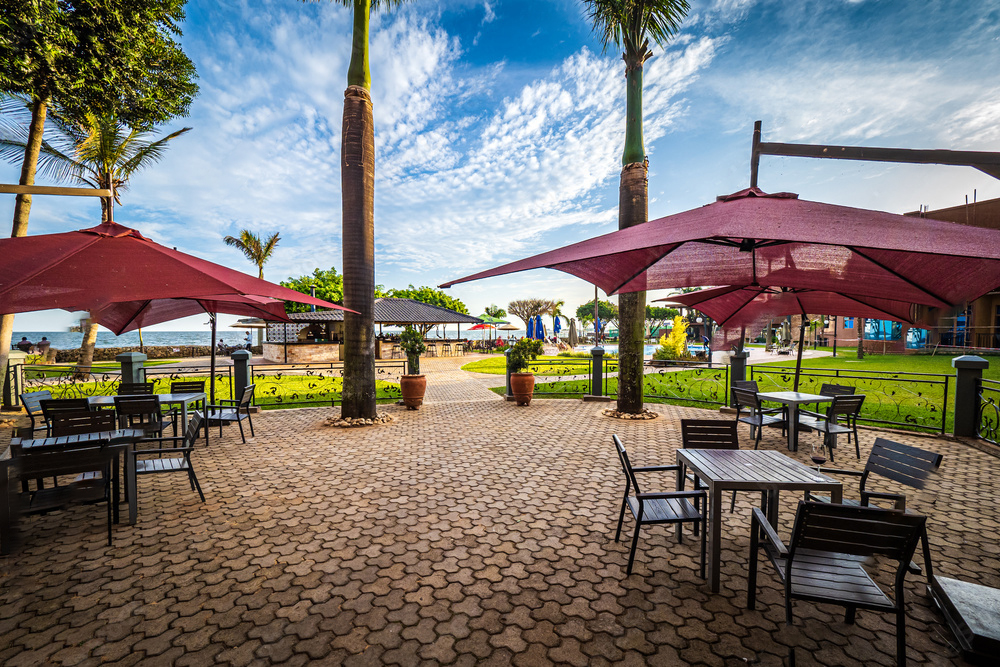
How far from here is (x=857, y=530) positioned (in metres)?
2.08

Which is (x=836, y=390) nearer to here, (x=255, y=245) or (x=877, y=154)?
(x=877, y=154)

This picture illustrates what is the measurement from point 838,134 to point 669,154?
3316mm

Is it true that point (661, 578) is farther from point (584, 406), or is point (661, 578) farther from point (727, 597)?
point (584, 406)

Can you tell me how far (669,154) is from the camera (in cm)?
992

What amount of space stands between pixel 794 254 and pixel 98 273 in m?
6.11

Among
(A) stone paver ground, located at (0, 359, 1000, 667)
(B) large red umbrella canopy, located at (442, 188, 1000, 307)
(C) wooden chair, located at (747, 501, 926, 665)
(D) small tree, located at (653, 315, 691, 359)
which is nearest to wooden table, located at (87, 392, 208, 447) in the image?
(A) stone paver ground, located at (0, 359, 1000, 667)

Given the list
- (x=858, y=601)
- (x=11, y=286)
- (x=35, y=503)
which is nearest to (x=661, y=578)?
(x=858, y=601)

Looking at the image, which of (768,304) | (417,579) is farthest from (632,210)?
(417,579)

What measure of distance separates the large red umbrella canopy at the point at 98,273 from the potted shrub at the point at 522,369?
24.9ft

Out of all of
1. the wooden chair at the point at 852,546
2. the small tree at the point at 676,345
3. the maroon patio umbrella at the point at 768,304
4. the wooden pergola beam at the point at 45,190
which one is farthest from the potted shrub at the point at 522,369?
the small tree at the point at 676,345

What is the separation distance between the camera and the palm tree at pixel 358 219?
26.5ft

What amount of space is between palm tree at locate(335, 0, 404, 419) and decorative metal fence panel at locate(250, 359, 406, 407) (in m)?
2.55

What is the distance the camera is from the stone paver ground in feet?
7.52

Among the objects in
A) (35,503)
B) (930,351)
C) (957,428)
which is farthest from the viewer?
(930,351)
